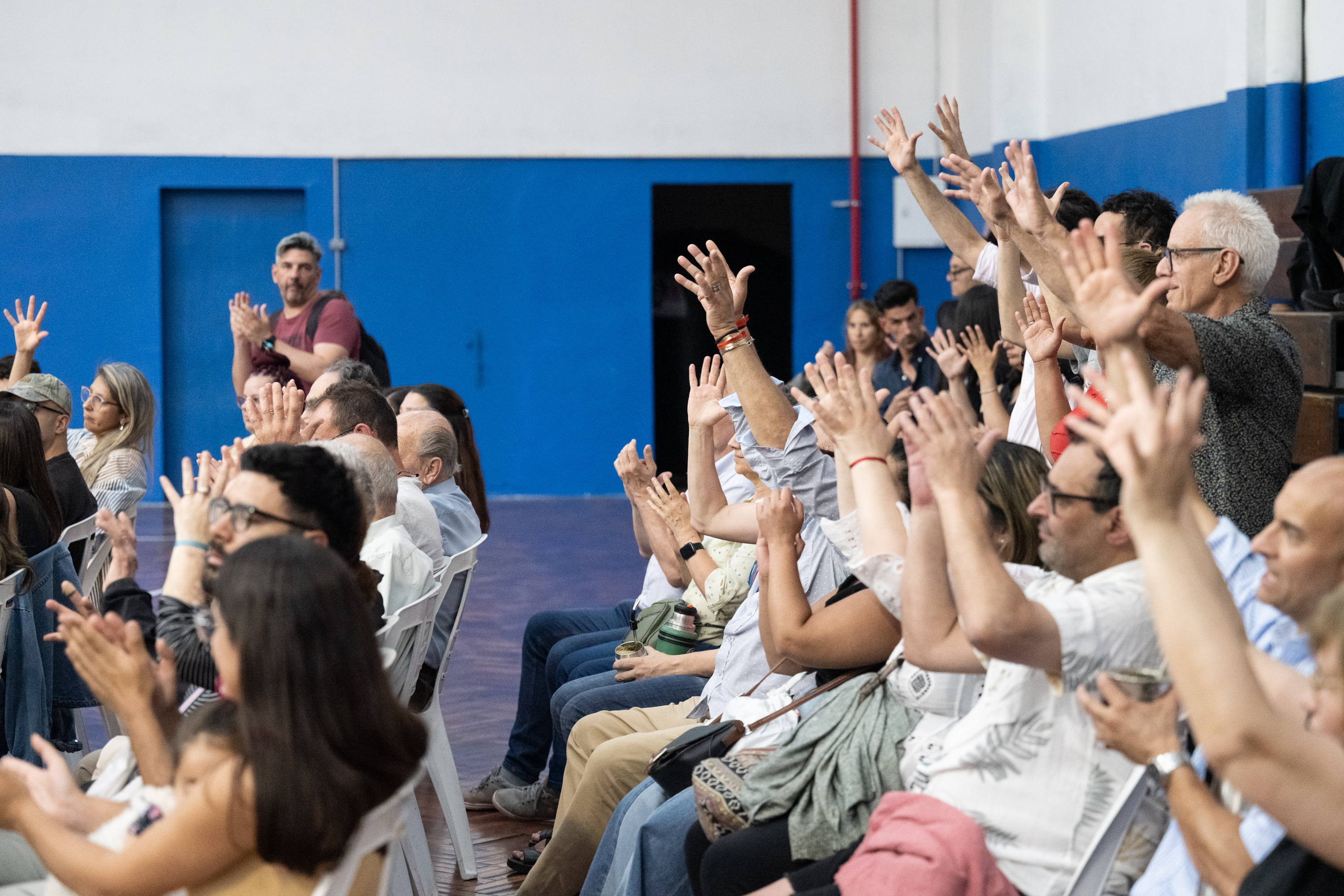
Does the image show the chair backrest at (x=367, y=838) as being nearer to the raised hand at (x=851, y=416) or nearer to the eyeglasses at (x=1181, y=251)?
the raised hand at (x=851, y=416)

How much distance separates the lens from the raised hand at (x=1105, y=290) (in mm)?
1803

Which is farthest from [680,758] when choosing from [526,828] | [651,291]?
[651,291]

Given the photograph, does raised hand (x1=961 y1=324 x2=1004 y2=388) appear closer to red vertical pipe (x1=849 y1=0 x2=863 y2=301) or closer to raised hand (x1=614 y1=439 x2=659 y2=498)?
raised hand (x1=614 y1=439 x2=659 y2=498)

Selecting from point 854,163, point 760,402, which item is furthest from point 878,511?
point 854,163

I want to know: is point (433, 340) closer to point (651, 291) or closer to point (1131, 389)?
point (651, 291)

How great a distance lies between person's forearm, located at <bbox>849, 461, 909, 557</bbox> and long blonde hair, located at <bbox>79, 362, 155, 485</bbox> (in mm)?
3339

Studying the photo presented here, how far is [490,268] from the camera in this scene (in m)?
10.3

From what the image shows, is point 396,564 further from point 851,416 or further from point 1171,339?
point 1171,339

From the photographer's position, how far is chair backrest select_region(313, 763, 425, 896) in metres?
1.60

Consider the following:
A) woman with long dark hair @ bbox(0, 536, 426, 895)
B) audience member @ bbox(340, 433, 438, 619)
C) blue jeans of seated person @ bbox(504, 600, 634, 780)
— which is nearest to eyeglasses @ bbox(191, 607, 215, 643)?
woman with long dark hair @ bbox(0, 536, 426, 895)

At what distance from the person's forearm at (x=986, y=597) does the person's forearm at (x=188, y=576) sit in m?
1.24

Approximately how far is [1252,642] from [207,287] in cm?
943

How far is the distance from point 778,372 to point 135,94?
5.24 meters

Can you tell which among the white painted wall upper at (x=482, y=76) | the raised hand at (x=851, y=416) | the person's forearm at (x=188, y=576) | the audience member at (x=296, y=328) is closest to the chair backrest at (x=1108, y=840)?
the raised hand at (x=851, y=416)
